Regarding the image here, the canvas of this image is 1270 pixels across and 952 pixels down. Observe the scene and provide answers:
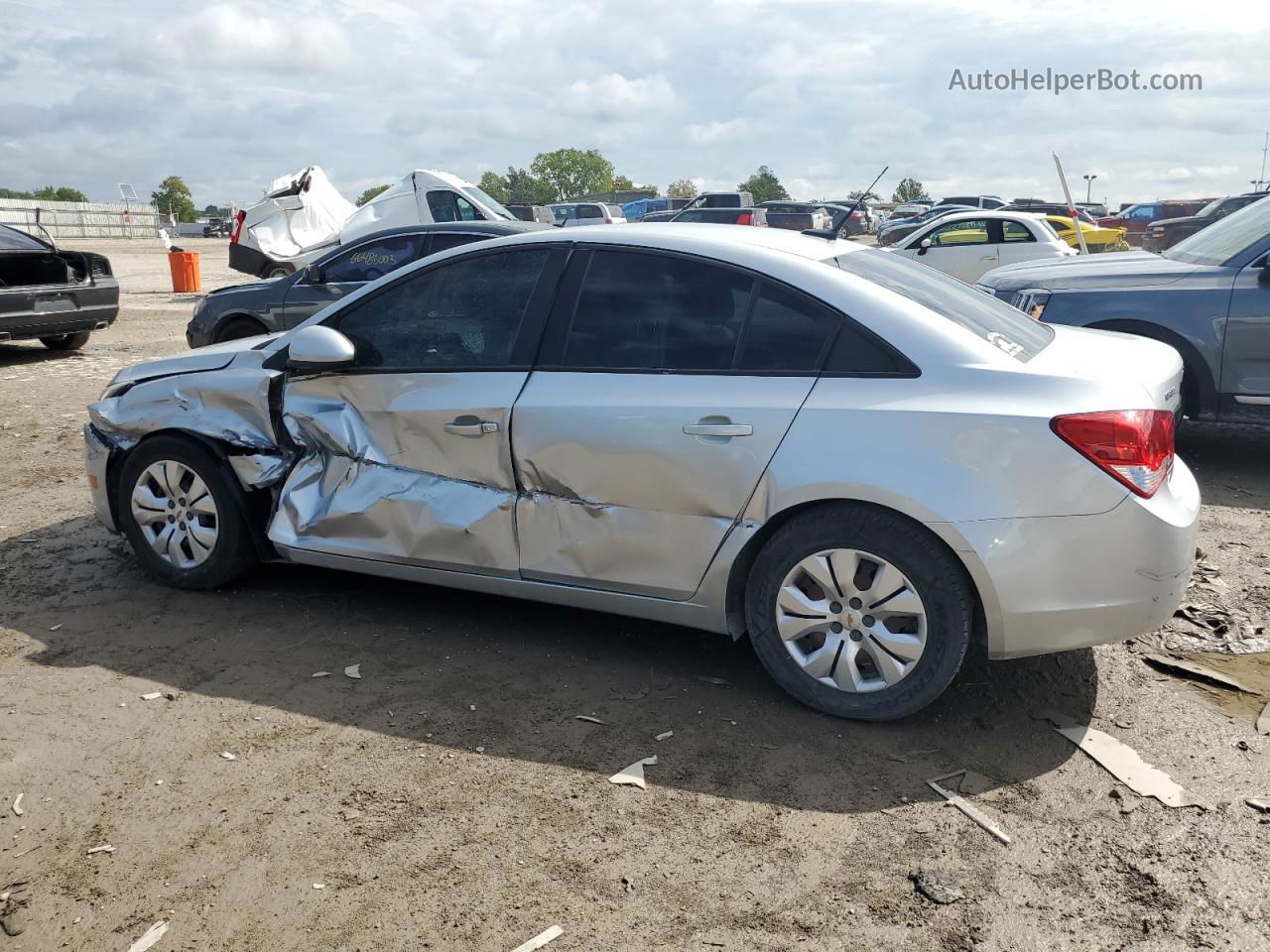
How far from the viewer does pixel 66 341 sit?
13.4m

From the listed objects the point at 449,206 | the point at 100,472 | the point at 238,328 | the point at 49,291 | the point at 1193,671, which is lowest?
the point at 1193,671

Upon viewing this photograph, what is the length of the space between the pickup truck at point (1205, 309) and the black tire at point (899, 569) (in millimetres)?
4374

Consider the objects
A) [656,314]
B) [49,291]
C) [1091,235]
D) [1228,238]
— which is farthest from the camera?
[1091,235]

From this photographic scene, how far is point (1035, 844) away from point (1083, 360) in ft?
5.52

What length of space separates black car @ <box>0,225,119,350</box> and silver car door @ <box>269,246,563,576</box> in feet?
29.0

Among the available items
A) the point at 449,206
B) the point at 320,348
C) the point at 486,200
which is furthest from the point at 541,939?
the point at 486,200

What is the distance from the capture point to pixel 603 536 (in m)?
4.10

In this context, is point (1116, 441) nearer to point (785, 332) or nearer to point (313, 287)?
point (785, 332)

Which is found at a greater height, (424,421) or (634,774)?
(424,421)

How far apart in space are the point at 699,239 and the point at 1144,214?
44.5 m

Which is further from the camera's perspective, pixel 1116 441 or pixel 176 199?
pixel 176 199

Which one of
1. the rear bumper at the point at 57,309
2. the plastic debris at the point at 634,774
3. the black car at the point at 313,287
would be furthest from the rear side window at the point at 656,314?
the rear bumper at the point at 57,309

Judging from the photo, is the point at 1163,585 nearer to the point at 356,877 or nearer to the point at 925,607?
the point at 925,607

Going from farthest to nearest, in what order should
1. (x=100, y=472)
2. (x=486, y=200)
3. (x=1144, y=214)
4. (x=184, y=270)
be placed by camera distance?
(x=1144, y=214), (x=184, y=270), (x=486, y=200), (x=100, y=472)
